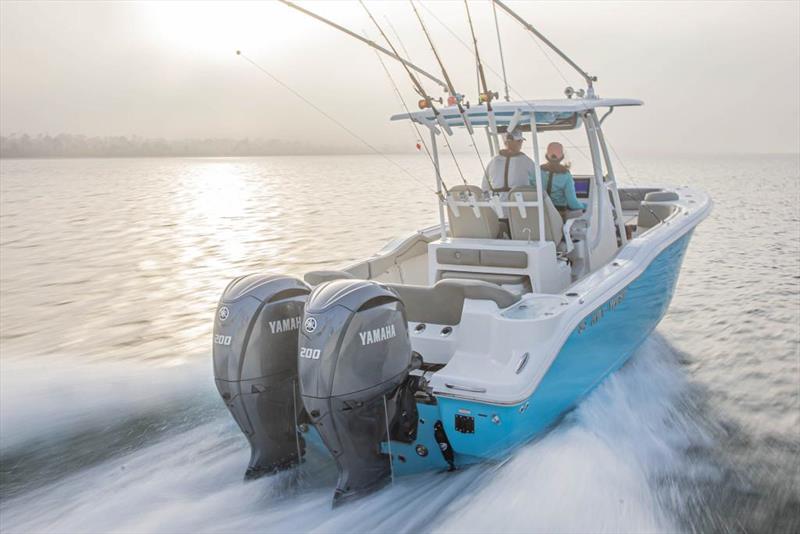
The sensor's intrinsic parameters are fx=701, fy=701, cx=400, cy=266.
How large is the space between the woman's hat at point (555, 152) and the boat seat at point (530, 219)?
51 centimetres

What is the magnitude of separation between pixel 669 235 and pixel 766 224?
36.8ft

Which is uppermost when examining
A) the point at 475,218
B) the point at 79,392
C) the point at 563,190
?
the point at 563,190

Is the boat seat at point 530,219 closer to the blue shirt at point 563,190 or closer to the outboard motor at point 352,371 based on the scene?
the blue shirt at point 563,190

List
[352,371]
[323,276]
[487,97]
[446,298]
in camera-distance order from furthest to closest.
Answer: [487,97], [323,276], [446,298], [352,371]

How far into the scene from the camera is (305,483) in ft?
12.6

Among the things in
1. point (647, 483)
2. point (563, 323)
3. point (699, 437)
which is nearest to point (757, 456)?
point (699, 437)

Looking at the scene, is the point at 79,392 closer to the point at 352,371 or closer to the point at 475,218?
the point at 352,371

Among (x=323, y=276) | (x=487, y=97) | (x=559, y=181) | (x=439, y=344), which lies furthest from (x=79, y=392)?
(x=559, y=181)

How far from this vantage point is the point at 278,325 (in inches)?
146

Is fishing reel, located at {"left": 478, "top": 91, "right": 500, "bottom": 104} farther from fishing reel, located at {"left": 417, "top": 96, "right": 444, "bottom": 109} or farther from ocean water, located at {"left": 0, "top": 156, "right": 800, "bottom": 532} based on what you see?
ocean water, located at {"left": 0, "top": 156, "right": 800, "bottom": 532}

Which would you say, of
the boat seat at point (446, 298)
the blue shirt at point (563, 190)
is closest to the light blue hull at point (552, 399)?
the boat seat at point (446, 298)

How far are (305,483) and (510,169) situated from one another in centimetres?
264

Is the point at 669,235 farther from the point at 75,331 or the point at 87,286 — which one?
the point at 87,286

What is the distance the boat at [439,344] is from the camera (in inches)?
134
